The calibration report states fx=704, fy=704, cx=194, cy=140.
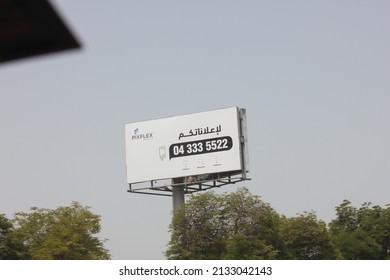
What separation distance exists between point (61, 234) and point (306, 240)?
18945 millimetres

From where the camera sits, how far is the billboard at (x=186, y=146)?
179ft

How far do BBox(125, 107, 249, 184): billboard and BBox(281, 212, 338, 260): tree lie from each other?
6223 millimetres

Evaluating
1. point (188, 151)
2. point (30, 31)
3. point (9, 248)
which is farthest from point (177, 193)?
point (30, 31)

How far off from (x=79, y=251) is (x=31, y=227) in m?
6.06

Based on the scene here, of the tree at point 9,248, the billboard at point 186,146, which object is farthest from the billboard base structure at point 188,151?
the tree at point 9,248

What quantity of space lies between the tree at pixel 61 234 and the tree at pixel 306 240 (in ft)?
46.4

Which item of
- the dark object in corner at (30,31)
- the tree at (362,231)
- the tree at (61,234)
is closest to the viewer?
the dark object in corner at (30,31)

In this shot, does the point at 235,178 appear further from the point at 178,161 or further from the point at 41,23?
the point at 41,23

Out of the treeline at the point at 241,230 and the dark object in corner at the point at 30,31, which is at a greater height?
the treeline at the point at 241,230

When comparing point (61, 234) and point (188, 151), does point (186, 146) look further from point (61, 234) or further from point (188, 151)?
point (61, 234)

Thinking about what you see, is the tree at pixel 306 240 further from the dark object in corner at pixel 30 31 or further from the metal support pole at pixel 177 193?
the dark object in corner at pixel 30 31
